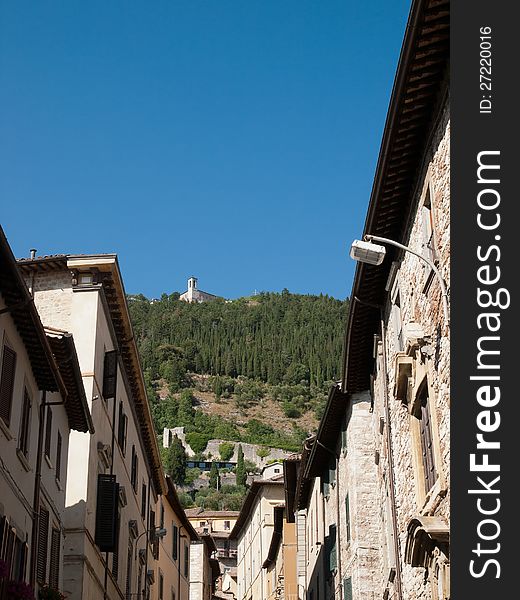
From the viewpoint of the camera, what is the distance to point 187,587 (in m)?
61.3

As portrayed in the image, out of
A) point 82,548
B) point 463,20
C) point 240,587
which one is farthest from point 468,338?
point 240,587

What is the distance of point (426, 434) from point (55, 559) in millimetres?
11171

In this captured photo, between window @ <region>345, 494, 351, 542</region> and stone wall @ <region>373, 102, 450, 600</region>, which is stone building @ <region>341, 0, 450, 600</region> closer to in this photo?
stone wall @ <region>373, 102, 450, 600</region>

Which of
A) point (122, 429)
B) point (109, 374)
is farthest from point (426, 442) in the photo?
point (122, 429)

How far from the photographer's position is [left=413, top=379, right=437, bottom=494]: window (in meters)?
16.7

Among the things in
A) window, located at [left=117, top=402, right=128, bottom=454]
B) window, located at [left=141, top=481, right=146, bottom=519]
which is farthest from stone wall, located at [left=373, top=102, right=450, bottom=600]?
window, located at [left=141, top=481, right=146, bottom=519]

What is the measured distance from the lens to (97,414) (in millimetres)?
28938

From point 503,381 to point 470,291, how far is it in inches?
38.1

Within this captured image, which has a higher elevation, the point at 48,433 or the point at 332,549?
the point at 48,433


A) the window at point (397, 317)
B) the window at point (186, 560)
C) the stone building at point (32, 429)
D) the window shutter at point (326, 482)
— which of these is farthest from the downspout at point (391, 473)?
the window at point (186, 560)

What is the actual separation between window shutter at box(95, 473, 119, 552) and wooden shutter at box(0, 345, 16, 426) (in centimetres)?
1013

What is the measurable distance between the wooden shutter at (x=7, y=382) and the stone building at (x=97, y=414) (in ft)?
27.2

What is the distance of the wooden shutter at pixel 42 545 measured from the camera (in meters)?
22.1

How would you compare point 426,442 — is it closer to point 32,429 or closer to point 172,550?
point 32,429
